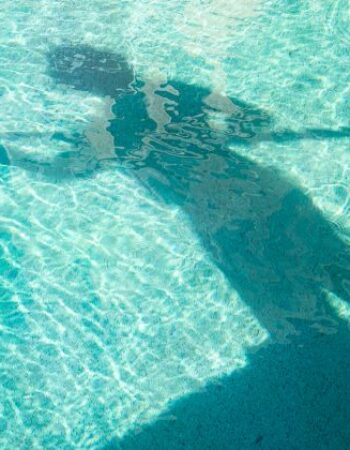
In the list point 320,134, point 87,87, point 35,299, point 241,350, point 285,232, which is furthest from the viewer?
point 87,87

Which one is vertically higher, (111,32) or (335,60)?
(335,60)

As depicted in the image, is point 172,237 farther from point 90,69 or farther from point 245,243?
point 90,69

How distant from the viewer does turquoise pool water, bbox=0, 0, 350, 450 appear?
3684 millimetres

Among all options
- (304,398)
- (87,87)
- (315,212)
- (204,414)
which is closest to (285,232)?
(315,212)

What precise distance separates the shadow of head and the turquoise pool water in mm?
30

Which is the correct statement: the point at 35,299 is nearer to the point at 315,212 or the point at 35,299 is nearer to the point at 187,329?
the point at 187,329

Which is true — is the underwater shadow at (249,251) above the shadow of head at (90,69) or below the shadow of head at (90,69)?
below

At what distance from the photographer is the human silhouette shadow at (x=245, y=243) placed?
356 cm

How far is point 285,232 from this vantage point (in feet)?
16.2

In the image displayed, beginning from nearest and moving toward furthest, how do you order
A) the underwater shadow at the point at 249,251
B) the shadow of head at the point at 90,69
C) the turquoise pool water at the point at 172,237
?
the underwater shadow at the point at 249,251, the turquoise pool water at the point at 172,237, the shadow of head at the point at 90,69

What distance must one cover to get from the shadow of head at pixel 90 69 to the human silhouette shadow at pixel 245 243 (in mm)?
25

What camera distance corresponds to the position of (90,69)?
6.84 meters

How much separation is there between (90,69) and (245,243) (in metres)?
3.62

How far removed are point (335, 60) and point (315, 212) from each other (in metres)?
3.41
